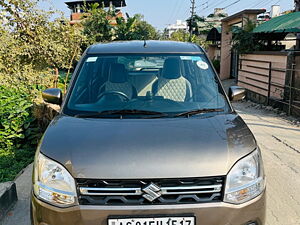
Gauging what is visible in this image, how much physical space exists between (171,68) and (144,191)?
1719 mm

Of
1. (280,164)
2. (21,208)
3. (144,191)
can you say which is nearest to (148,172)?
(144,191)

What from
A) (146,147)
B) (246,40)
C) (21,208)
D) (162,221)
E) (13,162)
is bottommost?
(13,162)

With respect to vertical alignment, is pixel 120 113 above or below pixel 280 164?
above

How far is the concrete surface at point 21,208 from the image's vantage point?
10.4 ft

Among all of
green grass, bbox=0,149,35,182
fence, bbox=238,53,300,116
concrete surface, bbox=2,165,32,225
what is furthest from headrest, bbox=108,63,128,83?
fence, bbox=238,53,300,116

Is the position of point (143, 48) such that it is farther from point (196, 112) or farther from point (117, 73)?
point (196, 112)

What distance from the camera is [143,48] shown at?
137 inches

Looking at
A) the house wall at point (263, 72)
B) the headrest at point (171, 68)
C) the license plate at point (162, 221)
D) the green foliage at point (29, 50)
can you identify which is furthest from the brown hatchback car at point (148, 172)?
the house wall at point (263, 72)

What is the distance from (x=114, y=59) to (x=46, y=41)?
283 inches

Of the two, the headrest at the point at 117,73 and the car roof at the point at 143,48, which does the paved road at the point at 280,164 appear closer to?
the car roof at the point at 143,48

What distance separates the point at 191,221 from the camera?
1972 mm

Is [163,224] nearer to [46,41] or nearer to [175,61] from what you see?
[175,61]

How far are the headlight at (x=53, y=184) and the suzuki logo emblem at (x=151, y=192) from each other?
467mm

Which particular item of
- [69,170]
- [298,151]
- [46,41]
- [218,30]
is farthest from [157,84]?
[218,30]
